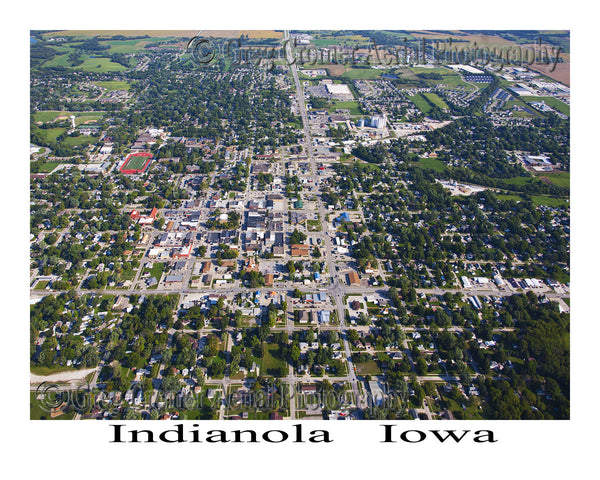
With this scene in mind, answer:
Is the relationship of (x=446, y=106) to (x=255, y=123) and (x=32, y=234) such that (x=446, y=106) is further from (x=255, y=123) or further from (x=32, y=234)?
(x=32, y=234)

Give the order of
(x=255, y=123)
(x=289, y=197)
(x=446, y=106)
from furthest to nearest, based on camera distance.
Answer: (x=446, y=106) < (x=255, y=123) < (x=289, y=197)

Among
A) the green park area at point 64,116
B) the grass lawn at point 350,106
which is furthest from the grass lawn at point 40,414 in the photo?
the grass lawn at point 350,106

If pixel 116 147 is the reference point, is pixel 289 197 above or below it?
below

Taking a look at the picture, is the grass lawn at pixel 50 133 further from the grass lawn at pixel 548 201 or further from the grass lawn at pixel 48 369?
the grass lawn at pixel 548 201

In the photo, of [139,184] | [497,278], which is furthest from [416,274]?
[139,184]

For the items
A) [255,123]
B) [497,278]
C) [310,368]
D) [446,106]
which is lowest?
[310,368]

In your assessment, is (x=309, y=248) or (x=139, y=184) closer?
(x=309, y=248)

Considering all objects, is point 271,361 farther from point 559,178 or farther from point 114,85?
point 114,85
